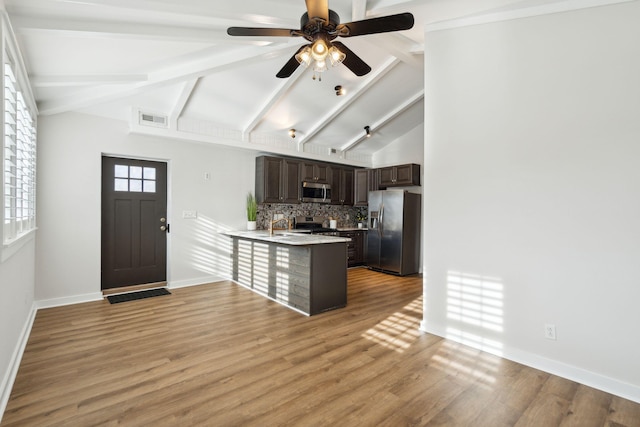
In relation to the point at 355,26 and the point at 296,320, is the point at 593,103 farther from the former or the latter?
the point at 296,320

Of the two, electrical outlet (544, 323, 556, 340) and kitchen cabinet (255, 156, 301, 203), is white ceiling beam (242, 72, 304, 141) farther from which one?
electrical outlet (544, 323, 556, 340)

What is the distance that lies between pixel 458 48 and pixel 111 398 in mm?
4165

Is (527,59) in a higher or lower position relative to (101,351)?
higher

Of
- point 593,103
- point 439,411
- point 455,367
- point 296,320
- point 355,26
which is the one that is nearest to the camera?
point 439,411

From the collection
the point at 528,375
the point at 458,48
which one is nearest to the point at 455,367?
the point at 528,375

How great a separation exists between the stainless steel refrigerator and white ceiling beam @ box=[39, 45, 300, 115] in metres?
3.63

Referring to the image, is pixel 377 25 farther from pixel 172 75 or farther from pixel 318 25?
pixel 172 75

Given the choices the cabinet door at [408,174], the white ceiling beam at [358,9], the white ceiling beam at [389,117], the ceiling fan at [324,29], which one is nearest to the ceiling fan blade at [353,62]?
the ceiling fan at [324,29]

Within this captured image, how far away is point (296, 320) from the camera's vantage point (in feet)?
11.6

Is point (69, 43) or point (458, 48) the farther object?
point (458, 48)

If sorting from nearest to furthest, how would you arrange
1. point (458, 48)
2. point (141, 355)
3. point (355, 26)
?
point (355, 26) < point (141, 355) < point (458, 48)

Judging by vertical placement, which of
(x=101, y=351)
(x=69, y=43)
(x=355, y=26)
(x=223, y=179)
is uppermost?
(x=69, y=43)

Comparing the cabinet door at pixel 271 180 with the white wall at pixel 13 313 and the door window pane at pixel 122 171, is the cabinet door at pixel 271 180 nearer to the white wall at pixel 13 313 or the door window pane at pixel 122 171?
the door window pane at pixel 122 171

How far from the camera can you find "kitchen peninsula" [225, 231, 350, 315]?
3.75m
